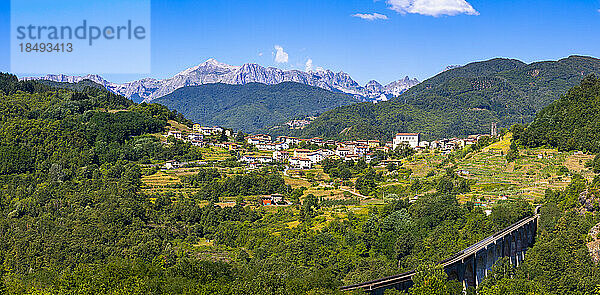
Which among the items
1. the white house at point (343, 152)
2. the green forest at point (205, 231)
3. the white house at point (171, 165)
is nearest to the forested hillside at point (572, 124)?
the green forest at point (205, 231)

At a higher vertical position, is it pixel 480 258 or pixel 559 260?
pixel 559 260

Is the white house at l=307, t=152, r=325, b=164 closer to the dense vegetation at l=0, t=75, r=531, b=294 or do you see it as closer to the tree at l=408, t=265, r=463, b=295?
the dense vegetation at l=0, t=75, r=531, b=294

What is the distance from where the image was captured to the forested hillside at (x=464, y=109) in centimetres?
16131

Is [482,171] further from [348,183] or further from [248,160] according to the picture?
[248,160]

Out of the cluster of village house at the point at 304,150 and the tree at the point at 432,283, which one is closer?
the tree at the point at 432,283

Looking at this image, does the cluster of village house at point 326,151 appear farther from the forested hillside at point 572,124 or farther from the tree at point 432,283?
the tree at point 432,283

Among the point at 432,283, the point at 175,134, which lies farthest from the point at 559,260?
the point at 175,134

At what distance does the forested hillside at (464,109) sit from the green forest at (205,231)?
91.4 meters

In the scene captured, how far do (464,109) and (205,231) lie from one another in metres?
145

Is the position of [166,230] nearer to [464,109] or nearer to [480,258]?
[480,258]

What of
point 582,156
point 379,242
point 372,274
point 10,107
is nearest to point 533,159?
point 582,156

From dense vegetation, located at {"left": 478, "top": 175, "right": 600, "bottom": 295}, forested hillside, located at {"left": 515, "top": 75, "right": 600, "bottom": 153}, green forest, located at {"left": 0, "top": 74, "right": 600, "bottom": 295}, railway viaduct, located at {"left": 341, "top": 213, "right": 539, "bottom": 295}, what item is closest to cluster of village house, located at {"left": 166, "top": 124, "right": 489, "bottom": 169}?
green forest, located at {"left": 0, "top": 74, "right": 600, "bottom": 295}

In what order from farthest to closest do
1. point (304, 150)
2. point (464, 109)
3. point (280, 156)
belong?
point (464, 109)
point (304, 150)
point (280, 156)

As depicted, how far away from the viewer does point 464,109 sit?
178m
